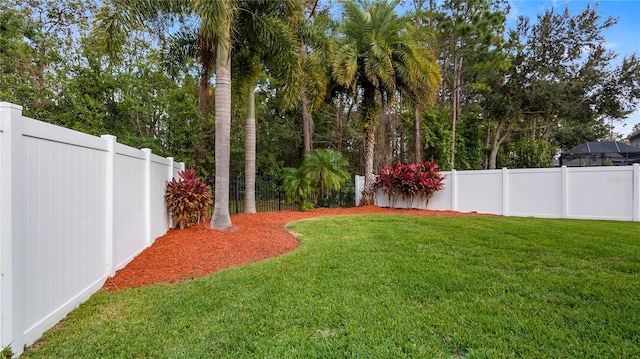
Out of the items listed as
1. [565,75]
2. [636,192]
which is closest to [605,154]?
[565,75]

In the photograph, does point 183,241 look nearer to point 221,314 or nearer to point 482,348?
point 221,314

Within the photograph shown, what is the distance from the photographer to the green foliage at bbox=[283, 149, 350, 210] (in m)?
10.8

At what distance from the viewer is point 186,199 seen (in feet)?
22.4

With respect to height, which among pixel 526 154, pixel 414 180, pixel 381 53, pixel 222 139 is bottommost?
pixel 414 180

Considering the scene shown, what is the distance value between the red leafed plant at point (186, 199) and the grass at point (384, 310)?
3059 millimetres

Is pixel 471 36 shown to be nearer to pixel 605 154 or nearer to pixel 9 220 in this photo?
pixel 605 154

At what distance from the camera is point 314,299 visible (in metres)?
3.16

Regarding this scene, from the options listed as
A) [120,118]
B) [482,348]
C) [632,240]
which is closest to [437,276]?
[482,348]

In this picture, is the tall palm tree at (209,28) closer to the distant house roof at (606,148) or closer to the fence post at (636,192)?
the fence post at (636,192)

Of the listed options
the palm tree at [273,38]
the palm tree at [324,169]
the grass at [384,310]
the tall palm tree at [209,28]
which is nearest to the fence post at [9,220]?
the grass at [384,310]

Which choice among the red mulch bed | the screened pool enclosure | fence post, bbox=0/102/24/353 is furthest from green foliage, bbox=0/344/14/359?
the screened pool enclosure

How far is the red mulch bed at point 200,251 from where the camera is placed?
13.8 ft

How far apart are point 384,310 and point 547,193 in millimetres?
8593

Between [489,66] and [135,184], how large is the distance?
16300 millimetres
